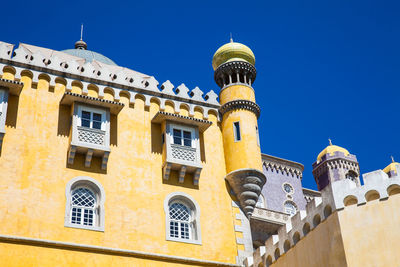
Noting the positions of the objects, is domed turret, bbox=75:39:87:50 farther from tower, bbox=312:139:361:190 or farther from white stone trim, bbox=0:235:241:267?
tower, bbox=312:139:361:190

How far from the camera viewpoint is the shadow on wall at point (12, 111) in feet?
75.6

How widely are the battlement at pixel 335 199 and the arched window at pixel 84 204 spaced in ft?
23.6

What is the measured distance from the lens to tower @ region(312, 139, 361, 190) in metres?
50.6

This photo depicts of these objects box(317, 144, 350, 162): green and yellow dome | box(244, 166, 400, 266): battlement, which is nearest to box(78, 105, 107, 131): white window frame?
box(244, 166, 400, 266): battlement

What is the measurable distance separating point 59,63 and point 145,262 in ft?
31.0

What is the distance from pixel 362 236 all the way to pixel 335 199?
1.56 metres

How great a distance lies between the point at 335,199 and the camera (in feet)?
63.5

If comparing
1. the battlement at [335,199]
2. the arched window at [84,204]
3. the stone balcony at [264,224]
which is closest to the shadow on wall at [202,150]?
the arched window at [84,204]

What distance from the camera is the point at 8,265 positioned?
794 inches

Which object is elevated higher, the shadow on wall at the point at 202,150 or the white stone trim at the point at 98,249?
the shadow on wall at the point at 202,150

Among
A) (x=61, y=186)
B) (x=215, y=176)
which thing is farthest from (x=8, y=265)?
(x=215, y=176)

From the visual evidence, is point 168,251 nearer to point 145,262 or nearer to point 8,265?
point 145,262

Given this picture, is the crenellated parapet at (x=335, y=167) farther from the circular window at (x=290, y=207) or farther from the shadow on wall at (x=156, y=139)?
the shadow on wall at (x=156, y=139)

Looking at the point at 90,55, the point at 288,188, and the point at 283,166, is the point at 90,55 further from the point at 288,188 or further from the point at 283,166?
the point at 288,188
